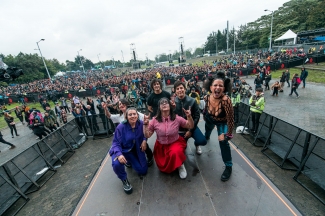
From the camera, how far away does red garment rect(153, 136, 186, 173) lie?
3.15 m

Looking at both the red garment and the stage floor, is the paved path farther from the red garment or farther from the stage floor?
the red garment

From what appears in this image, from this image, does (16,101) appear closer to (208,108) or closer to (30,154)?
(30,154)

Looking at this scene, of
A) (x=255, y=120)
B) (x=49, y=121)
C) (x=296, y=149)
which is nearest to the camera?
(x=296, y=149)

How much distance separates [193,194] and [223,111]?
1.62m

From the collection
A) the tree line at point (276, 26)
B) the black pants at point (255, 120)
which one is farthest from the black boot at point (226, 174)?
the tree line at point (276, 26)

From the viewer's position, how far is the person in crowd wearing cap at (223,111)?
295 cm

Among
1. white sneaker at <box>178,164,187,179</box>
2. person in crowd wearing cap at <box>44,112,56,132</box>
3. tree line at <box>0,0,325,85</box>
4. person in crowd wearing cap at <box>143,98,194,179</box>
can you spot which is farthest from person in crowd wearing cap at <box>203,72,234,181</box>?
tree line at <box>0,0,325,85</box>

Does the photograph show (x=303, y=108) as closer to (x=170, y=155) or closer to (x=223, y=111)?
(x=223, y=111)

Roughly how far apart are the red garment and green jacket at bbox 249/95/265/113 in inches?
132

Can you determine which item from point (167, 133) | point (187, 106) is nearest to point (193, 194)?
point (167, 133)

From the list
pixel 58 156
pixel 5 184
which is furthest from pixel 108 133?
pixel 5 184

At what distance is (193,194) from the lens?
114 inches

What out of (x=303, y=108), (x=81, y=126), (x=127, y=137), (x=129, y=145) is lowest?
(x=303, y=108)

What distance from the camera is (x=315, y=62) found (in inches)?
818
